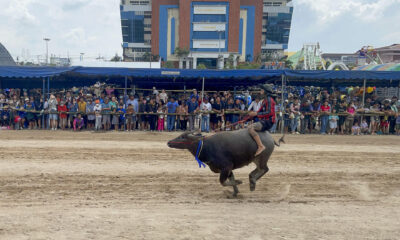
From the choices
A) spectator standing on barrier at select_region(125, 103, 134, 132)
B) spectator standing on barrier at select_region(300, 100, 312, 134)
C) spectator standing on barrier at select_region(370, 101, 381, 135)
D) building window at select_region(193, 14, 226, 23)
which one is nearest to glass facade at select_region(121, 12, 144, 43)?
building window at select_region(193, 14, 226, 23)

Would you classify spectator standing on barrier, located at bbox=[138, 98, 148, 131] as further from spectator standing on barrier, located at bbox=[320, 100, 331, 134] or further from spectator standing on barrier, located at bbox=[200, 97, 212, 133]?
spectator standing on barrier, located at bbox=[320, 100, 331, 134]

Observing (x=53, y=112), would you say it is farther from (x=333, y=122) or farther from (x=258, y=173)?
(x=333, y=122)

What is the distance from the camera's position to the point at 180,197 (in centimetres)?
689

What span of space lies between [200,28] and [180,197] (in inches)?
3159

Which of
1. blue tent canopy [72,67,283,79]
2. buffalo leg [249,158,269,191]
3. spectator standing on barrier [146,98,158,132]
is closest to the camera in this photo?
buffalo leg [249,158,269,191]

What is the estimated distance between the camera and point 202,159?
6.84 meters

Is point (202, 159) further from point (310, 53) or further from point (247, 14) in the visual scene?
point (247, 14)

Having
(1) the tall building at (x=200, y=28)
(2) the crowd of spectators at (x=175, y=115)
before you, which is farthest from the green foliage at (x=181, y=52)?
(2) the crowd of spectators at (x=175, y=115)

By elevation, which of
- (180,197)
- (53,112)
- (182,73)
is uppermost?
(182,73)

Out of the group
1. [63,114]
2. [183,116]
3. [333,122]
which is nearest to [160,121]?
[183,116]

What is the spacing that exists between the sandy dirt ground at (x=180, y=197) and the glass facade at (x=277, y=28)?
88645mm

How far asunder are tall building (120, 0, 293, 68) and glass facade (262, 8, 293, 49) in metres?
4.28

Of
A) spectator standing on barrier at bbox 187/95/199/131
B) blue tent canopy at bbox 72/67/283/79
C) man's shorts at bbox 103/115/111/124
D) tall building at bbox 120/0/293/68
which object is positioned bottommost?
man's shorts at bbox 103/115/111/124

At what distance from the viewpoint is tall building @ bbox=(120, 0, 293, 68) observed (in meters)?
82.4
